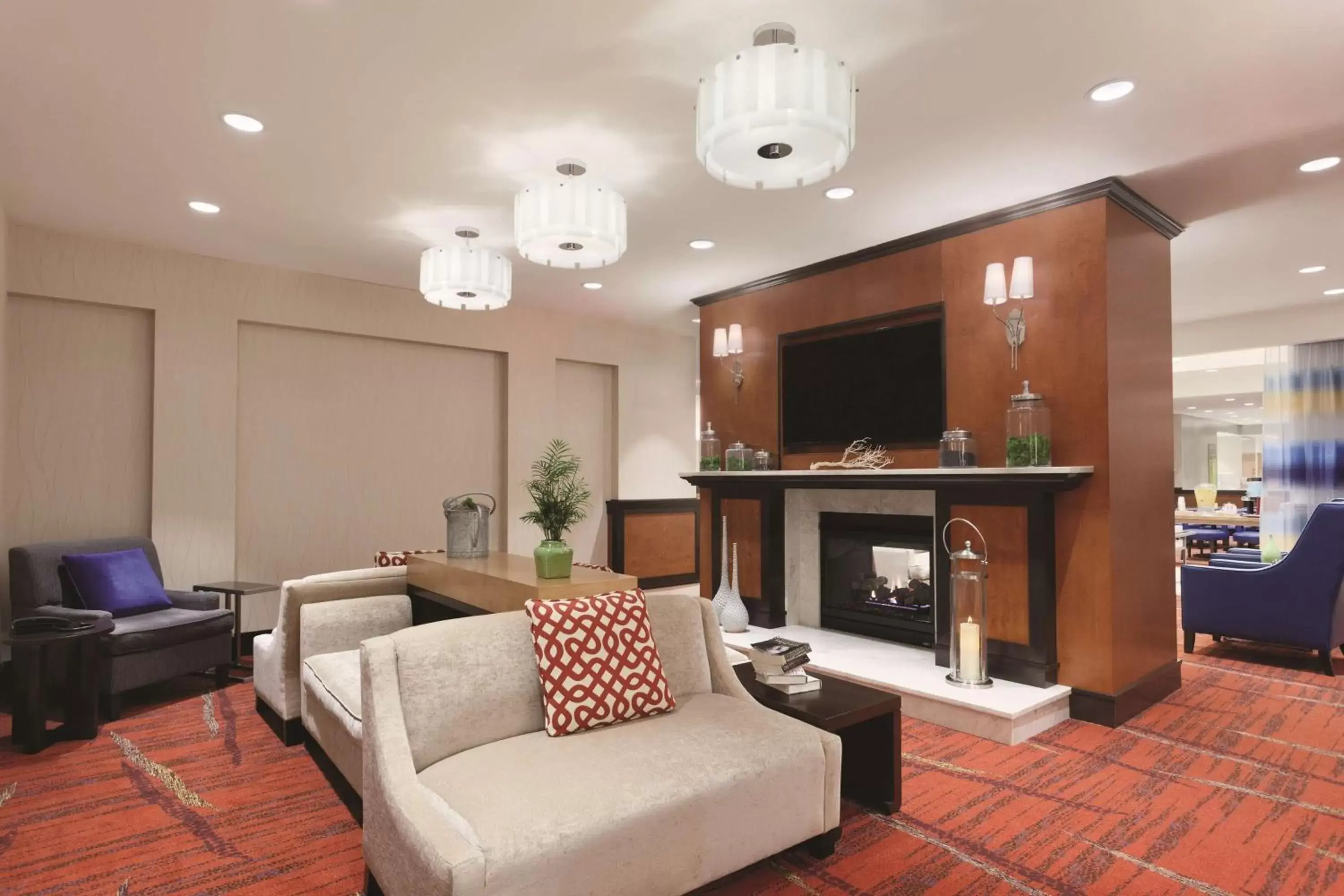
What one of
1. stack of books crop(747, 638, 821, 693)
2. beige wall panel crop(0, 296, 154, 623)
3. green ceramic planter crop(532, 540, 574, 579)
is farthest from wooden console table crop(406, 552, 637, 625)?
beige wall panel crop(0, 296, 154, 623)

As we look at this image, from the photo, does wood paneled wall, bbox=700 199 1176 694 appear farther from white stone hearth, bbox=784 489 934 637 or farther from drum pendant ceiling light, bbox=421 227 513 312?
drum pendant ceiling light, bbox=421 227 513 312

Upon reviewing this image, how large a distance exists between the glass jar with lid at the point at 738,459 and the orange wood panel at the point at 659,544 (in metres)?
2.16

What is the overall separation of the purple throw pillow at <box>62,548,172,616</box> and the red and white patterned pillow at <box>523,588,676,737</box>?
314 centimetres

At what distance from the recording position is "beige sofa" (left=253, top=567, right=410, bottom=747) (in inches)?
134

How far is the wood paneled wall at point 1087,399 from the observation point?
3.75 metres

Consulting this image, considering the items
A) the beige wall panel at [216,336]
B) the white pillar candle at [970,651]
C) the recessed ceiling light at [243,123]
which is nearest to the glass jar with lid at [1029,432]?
the white pillar candle at [970,651]

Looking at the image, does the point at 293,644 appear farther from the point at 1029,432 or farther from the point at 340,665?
the point at 1029,432

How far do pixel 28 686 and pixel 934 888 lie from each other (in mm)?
3826

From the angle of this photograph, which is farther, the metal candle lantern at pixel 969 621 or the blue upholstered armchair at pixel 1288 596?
the blue upholstered armchair at pixel 1288 596

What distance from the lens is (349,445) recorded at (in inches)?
231

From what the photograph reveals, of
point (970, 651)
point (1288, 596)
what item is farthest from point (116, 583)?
point (1288, 596)

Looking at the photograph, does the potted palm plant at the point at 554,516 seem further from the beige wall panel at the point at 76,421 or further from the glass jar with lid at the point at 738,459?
the beige wall panel at the point at 76,421

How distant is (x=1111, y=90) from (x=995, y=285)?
1.25m

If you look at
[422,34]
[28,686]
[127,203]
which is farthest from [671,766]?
[127,203]
